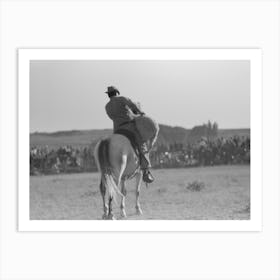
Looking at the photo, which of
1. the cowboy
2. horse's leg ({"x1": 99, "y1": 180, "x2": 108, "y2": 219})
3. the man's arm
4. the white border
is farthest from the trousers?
the white border

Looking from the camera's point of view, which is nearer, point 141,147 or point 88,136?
point 88,136

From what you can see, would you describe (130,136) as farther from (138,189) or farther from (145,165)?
(138,189)

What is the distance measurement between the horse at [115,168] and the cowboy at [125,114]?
0.07 meters

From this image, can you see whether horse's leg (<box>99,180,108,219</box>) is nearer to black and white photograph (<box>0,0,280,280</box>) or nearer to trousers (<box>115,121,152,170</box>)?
black and white photograph (<box>0,0,280,280</box>)

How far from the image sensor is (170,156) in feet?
32.6

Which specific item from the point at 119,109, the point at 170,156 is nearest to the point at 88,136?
the point at 119,109

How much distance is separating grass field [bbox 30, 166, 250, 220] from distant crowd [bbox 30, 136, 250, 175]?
0.24ft

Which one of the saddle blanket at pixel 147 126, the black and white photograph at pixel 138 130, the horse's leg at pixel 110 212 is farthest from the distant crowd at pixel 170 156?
the horse's leg at pixel 110 212

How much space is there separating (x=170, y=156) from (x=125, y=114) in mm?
559
